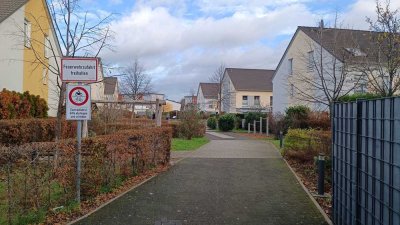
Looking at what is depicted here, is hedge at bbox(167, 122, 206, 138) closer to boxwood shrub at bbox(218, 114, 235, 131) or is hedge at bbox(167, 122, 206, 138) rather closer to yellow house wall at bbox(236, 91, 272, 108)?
boxwood shrub at bbox(218, 114, 235, 131)

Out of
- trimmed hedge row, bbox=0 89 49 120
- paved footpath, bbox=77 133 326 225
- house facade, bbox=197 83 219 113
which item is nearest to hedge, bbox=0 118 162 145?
trimmed hedge row, bbox=0 89 49 120

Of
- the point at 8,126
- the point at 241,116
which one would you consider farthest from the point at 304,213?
the point at 241,116

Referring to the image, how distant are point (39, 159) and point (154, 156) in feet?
21.5

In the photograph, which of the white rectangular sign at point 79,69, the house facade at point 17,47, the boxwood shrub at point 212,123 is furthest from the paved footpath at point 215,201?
the boxwood shrub at point 212,123

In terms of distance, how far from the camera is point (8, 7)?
23.8m

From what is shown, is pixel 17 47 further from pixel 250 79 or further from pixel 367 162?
pixel 250 79

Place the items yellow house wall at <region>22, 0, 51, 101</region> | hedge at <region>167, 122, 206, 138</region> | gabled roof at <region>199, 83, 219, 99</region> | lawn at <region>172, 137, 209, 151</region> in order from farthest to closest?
gabled roof at <region>199, 83, 219, 99</region>, hedge at <region>167, 122, 206, 138</region>, yellow house wall at <region>22, 0, 51, 101</region>, lawn at <region>172, 137, 209, 151</region>

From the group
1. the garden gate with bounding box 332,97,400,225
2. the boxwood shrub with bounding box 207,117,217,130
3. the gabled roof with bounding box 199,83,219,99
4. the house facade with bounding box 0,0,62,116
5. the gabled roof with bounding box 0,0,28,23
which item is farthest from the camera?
the gabled roof with bounding box 199,83,219,99

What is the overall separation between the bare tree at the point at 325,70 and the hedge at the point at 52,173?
21.3 ft

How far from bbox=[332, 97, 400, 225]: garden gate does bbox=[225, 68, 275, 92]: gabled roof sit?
63.0 m

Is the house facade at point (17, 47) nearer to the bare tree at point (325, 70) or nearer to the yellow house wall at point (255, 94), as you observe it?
the bare tree at point (325, 70)

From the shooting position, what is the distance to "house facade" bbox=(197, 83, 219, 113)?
90625 mm

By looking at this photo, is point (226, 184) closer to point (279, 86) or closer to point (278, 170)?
point (278, 170)

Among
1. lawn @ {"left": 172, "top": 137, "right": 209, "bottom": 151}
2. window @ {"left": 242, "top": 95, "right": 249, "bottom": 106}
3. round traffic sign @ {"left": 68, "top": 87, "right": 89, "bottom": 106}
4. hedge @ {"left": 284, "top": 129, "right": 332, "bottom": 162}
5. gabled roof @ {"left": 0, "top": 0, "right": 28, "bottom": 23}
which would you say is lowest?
lawn @ {"left": 172, "top": 137, "right": 209, "bottom": 151}
